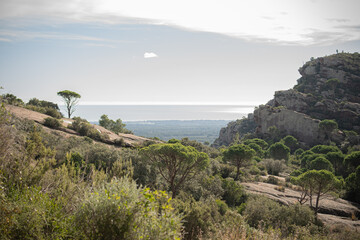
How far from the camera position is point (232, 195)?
1869 cm

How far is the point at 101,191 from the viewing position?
472 cm

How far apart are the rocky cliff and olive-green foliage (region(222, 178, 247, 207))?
207 feet

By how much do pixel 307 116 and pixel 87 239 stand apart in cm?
8494

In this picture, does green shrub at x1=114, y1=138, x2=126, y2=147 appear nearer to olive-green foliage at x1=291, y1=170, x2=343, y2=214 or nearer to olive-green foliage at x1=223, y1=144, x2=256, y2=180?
olive-green foliage at x1=223, y1=144, x2=256, y2=180

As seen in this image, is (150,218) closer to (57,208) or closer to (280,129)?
(57,208)

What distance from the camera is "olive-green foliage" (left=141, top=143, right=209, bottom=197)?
1484 cm

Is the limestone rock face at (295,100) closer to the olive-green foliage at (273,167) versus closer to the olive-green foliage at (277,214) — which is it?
the olive-green foliage at (273,167)

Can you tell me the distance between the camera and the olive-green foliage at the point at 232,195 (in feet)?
60.8

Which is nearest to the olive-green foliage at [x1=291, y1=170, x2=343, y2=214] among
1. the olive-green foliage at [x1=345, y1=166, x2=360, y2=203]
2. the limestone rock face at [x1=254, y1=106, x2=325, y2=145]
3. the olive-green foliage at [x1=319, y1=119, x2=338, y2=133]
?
the olive-green foliage at [x1=345, y1=166, x2=360, y2=203]

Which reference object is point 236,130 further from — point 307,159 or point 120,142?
point 120,142

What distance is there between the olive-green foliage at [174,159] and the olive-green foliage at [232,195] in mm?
4509

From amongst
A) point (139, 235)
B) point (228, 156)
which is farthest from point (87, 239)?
point (228, 156)

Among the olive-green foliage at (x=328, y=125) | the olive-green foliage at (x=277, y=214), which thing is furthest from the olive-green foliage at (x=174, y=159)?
the olive-green foliage at (x=328, y=125)

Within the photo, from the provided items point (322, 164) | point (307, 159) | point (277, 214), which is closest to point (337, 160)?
point (307, 159)
